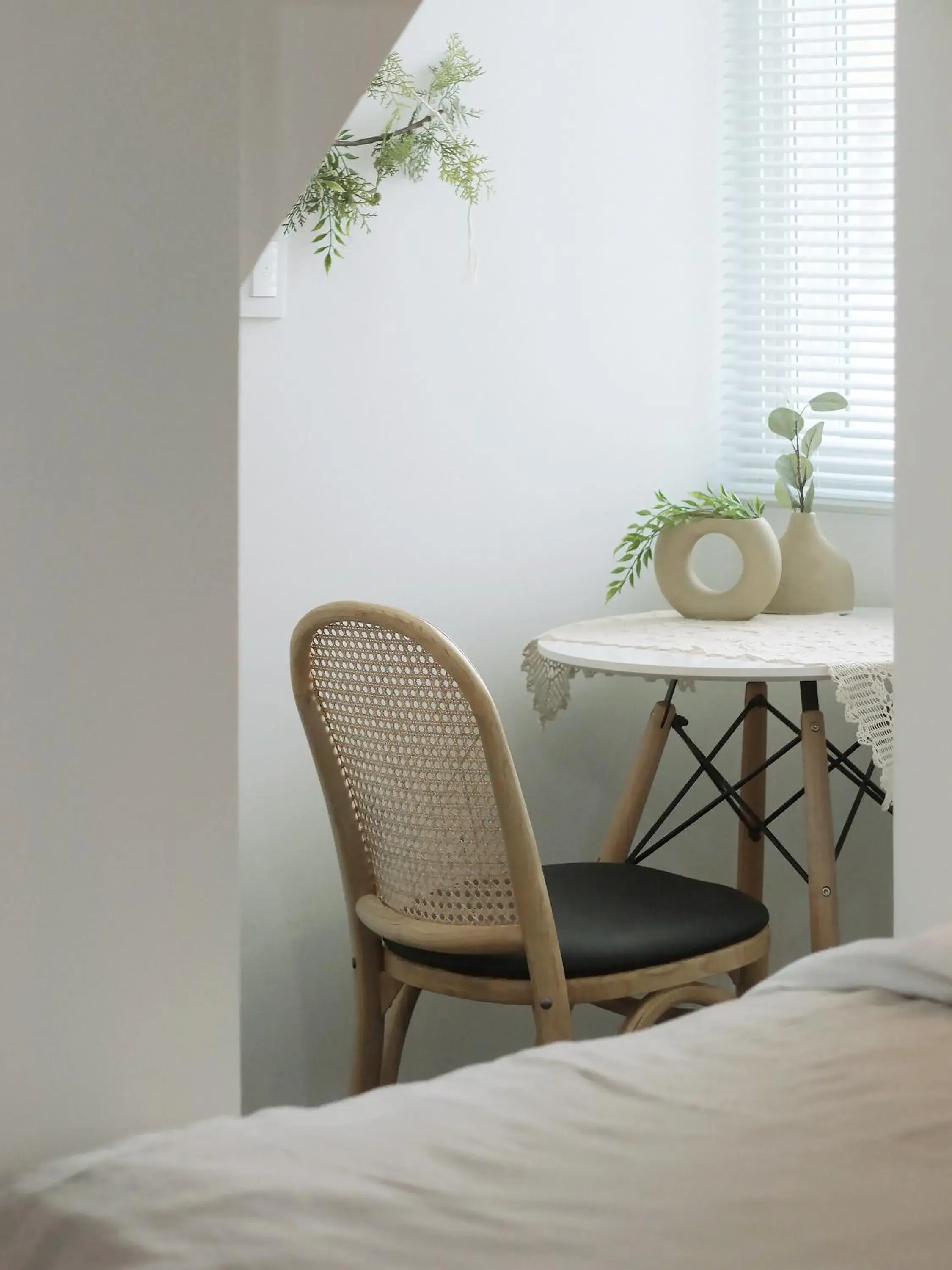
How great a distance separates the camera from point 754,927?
1.95m

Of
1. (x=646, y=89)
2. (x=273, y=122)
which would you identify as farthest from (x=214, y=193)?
(x=646, y=89)

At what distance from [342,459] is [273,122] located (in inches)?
54.0

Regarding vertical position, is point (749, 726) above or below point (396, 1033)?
above

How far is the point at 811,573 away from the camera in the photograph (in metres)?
2.51

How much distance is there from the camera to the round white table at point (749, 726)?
203cm

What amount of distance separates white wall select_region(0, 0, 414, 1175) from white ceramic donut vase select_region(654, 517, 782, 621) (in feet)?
5.15

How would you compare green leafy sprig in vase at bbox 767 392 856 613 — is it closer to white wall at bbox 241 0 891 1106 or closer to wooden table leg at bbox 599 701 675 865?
white wall at bbox 241 0 891 1106

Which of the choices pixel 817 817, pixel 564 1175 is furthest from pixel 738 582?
pixel 564 1175

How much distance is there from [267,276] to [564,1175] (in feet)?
5.28

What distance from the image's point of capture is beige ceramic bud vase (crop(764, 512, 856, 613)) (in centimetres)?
251

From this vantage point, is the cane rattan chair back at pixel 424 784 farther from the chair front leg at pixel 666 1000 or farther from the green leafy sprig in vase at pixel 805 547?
the green leafy sprig in vase at pixel 805 547

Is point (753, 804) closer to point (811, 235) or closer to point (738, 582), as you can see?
point (738, 582)

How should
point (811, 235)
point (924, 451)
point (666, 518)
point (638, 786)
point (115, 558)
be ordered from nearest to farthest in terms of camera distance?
point (115, 558) → point (924, 451) → point (638, 786) → point (666, 518) → point (811, 235)

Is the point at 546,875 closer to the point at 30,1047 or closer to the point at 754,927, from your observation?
the point at 754,927
